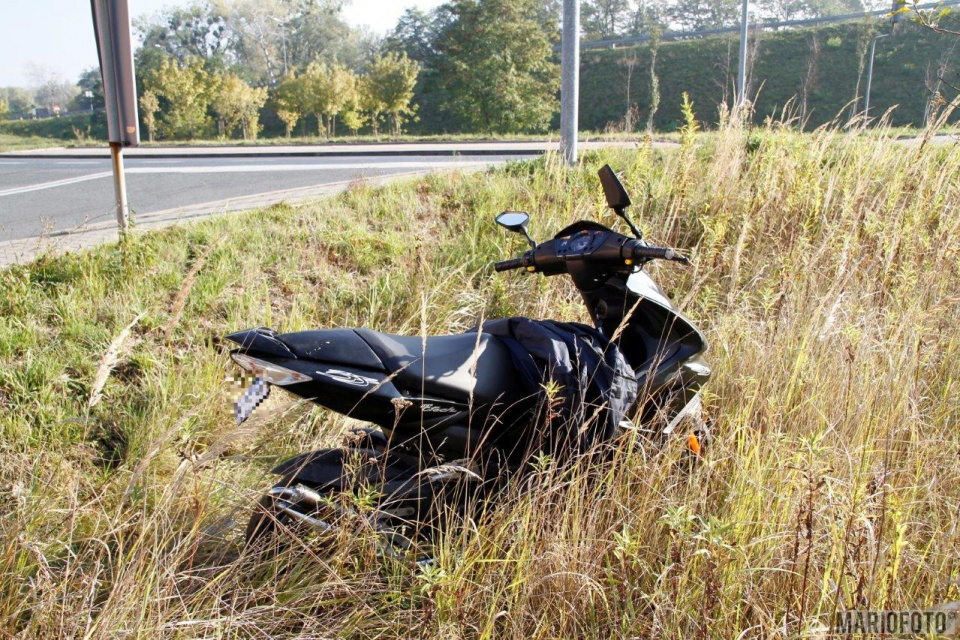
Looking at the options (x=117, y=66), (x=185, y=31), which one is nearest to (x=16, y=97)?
(x=185, y=31)

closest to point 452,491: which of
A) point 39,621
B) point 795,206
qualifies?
point 39,621

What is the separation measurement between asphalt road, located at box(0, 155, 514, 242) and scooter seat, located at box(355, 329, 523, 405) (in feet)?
11.8

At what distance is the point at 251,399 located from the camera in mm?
1801

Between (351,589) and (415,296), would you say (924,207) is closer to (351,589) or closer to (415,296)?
(415,296)

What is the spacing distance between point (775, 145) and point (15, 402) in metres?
5.76

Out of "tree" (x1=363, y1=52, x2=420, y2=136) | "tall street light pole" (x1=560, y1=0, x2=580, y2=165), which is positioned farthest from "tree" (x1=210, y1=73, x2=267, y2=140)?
"tall street light pole" (x1=560, y1=0, x2=580, y2=165)

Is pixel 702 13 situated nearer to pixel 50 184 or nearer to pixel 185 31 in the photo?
pixel 185 31

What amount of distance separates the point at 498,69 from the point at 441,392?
34340 millimetres

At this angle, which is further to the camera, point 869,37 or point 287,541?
point 869,37

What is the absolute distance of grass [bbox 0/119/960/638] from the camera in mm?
2080

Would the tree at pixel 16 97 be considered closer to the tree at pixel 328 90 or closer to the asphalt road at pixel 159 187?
the tree at pixel 328 90

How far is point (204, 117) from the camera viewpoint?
3428cm

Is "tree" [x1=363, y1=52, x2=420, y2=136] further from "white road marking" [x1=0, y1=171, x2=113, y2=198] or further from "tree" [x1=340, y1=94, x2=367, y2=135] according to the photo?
"white road marking" [x1=0, y1=171, x2=113, y2=198]

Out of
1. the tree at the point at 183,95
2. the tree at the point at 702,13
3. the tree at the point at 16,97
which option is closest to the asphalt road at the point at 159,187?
the tree at the point at 183,95
